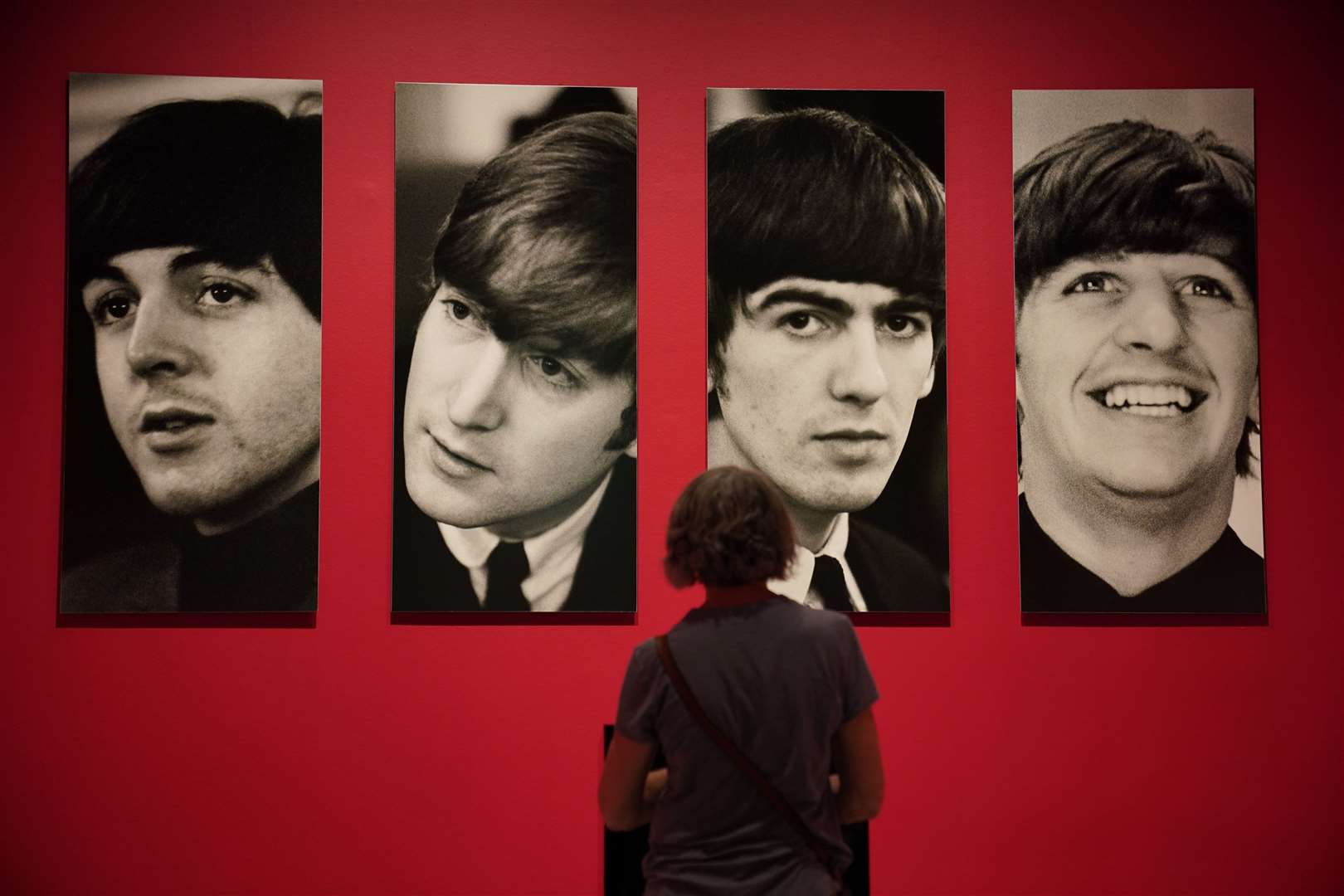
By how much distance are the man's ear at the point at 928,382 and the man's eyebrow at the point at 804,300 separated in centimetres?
30

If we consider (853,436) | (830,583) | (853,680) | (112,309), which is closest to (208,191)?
(112,309)

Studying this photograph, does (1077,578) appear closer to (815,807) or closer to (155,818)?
(815,807)

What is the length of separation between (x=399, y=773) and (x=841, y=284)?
2.00m

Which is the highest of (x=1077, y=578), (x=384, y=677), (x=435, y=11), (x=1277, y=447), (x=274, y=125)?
(x=435, y=11)

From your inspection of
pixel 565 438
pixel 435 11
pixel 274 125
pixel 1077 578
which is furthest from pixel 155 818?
pixel 1077 578

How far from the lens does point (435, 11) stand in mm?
3209

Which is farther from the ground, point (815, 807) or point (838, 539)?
point (838, 539)

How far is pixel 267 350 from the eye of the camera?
3.10 metres

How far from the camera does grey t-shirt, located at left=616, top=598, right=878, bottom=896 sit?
5.62 ft

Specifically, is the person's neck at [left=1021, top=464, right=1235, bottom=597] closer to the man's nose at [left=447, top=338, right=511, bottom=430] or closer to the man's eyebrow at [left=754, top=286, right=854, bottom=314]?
the man's eyebrow at [left=754, top=286, right=854, bottom=314]

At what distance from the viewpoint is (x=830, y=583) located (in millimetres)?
3113

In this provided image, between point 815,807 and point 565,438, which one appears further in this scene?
point 565,438

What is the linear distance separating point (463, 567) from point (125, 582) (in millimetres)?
1006

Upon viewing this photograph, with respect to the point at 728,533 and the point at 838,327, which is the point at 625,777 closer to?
the point at 728,533
